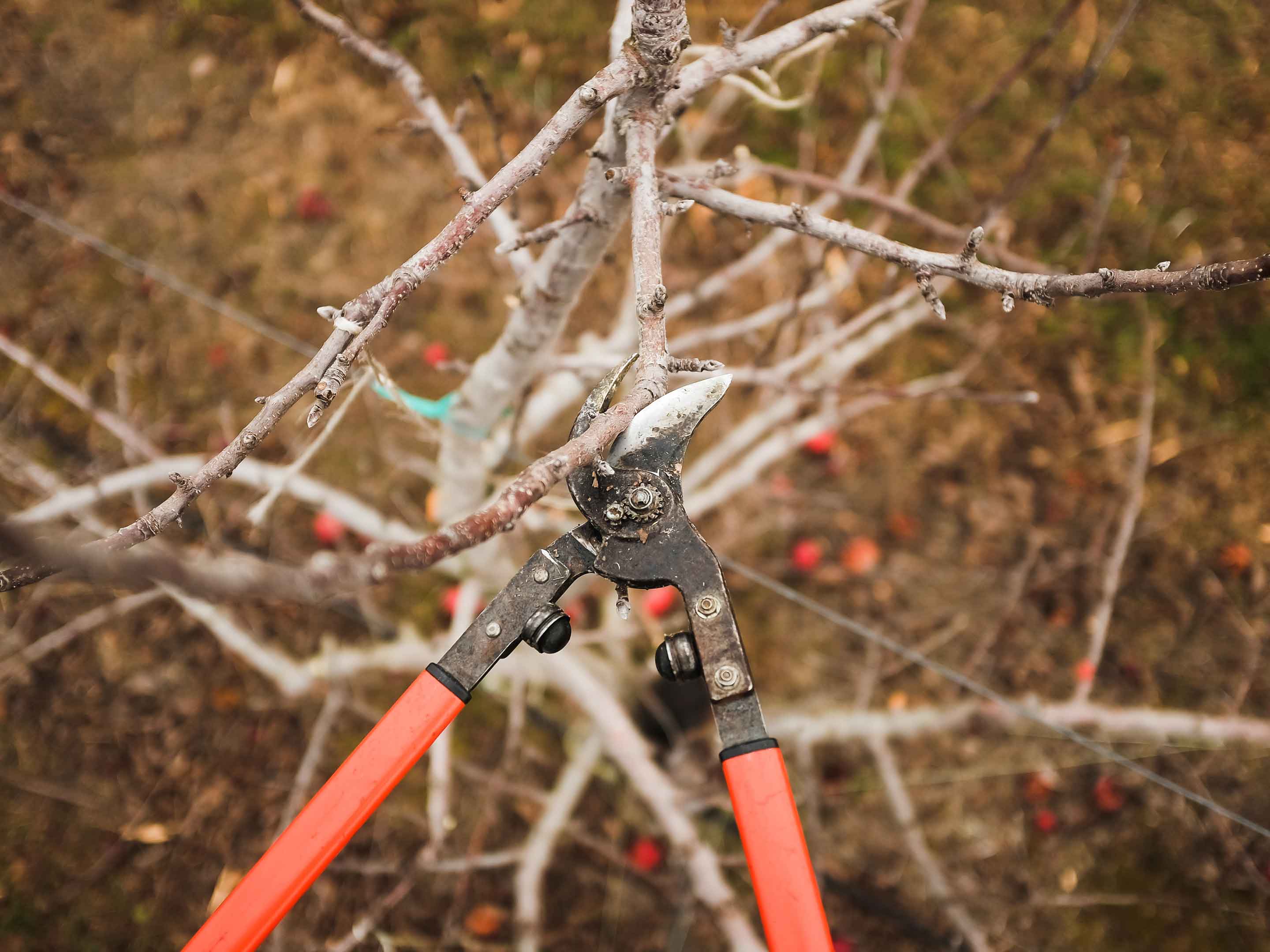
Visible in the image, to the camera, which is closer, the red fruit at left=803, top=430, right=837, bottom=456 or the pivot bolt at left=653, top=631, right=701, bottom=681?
the pivot bolt at left=653, top=631, right=701, bottom=681

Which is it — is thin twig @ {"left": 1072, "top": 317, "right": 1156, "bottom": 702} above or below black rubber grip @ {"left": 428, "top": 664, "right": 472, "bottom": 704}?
above

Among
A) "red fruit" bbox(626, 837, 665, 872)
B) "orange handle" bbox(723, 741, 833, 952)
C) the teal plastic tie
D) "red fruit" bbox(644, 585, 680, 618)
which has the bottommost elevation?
"orange handle" bbox(723, 741, 833, 952)

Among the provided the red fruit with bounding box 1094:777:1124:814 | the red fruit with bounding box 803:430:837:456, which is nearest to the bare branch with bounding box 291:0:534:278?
the red fruit with bounding box 803:430:837:456

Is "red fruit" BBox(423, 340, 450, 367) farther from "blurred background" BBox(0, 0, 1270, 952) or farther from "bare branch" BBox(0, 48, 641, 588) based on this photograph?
"bare branch" BBox(0, 48, 641, 588)

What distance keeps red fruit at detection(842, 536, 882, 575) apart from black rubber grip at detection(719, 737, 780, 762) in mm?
1933

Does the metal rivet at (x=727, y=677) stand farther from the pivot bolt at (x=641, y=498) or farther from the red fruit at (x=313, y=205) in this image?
the red fruit at (x=313, y=205)

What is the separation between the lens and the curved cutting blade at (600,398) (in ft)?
3.96

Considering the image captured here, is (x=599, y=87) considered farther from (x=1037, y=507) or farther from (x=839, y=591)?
(x=1037, y=507)

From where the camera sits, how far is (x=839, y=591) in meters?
3.07

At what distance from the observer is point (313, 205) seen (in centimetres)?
323

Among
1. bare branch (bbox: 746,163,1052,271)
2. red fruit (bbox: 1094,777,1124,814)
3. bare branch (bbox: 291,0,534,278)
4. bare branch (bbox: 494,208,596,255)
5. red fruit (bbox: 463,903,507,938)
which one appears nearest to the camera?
bare branch (bbox: 494,208,596,255)

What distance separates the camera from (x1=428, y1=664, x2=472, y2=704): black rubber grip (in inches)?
49.8

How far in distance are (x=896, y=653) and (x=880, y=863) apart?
762mm

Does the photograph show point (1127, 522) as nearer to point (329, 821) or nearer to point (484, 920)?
point (329, 821)
